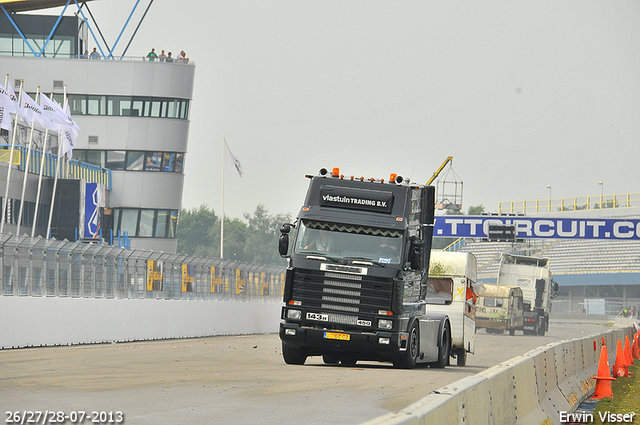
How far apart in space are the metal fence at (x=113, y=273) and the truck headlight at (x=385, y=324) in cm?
891

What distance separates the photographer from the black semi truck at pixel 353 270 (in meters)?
17.6

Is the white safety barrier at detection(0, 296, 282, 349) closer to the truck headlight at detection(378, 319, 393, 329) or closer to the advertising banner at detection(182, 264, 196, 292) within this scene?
the advertising banner at detection(182, 264, 196, 292)

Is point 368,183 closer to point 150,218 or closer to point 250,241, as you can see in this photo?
point 150,218

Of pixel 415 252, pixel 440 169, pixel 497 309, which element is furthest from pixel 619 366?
pixel 440 169

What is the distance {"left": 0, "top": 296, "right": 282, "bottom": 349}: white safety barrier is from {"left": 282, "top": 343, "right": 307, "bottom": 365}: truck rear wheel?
645cm

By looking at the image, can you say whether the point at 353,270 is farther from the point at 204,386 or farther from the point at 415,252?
the point at 204,386

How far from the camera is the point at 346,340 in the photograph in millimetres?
17672

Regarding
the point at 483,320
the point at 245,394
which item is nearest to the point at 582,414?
the point at 245,394

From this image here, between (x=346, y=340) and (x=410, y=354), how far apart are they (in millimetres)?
1409

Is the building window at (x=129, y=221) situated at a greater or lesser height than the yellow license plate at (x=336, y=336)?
greater

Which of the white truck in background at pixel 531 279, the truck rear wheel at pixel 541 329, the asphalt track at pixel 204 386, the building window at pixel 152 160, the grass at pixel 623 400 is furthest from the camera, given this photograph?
the building window at pixel 152 160

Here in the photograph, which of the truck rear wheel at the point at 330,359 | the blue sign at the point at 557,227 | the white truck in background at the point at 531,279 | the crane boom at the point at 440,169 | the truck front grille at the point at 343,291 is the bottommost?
the truck rear wheel at the point at 330,359

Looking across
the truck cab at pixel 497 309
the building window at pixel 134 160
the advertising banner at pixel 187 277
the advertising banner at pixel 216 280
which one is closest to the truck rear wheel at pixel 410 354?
the advertising banner at pixel 187 277

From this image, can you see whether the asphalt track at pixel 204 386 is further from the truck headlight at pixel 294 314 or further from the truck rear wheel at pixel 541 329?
the truck rear wheel at pixel 541 329
